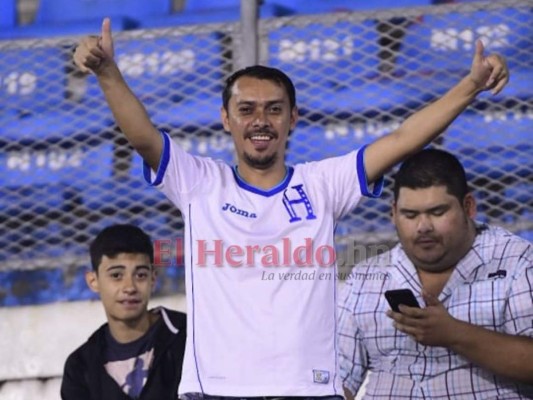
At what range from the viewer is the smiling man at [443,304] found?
408 cm

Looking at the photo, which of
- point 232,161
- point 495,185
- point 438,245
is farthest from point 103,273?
point 495,185

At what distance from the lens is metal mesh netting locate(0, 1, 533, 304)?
18.0 feet

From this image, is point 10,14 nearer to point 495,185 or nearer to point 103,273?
point 103,273

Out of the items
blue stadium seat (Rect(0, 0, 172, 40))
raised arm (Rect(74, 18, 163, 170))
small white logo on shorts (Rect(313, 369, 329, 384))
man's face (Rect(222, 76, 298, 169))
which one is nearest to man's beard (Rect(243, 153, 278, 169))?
man's face (Rect(222, 76, 298, 169))

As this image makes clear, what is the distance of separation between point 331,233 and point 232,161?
2.00 meters

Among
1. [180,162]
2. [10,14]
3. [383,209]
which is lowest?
[383,209]

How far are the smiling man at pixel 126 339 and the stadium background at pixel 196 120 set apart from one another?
686 mm

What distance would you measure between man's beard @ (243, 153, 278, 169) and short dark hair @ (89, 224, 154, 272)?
127cm

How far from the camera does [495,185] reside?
5.46 m

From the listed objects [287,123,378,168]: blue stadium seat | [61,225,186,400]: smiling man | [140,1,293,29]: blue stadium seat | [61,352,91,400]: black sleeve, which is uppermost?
[140,1,293,29]: blue stadium seat

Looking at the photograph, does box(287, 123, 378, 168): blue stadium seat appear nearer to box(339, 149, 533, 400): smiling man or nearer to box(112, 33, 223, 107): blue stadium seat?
box(112, 33, 223, 107): blue stadium seat

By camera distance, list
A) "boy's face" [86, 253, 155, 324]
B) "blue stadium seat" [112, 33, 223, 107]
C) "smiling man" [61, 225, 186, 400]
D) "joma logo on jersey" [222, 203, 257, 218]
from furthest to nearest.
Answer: "blue stadium seat" [112, 33, 223, 107] < "boy's face" [86, 253, 155, 324] < "smiling man" [61, 225, 186, 400] < "joma logo on jersey" [222, 203, 257, 218]

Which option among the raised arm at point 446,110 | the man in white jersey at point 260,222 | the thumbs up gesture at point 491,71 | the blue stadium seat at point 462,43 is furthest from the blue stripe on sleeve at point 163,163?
the blue stadium seat at point 462,43

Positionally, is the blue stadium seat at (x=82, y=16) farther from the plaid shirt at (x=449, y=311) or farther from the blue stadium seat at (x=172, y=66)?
the plaid shirt at (x=449, y=311)
